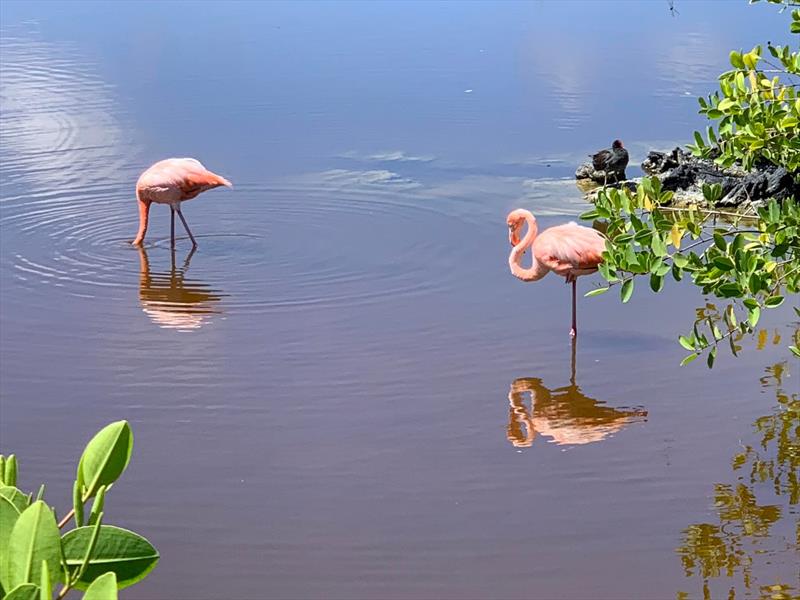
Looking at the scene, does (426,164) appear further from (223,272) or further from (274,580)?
(274,580)

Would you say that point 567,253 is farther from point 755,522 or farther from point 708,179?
point 708,179

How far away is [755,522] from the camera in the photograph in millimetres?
5707

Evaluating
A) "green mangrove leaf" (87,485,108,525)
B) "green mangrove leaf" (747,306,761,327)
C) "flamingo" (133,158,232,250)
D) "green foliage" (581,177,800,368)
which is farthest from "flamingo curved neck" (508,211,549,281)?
"green mangrove leaf" (87,485,108,525)

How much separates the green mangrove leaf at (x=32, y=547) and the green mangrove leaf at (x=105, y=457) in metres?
0.12

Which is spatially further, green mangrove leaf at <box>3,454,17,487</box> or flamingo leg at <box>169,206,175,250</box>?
flamingo leg at <box>169,206,175,250</box>

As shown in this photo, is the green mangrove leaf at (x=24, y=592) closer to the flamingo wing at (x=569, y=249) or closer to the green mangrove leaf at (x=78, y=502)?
the green mangrove leaf at (x=78, y=502)

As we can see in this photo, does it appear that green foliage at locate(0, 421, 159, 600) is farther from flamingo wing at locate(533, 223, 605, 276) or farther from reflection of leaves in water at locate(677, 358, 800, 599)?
flamingo wing at locate(533, 223, 605, 276)

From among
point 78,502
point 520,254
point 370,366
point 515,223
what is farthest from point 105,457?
point 515,223

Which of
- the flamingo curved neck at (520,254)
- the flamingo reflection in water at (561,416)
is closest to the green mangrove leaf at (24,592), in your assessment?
the flamingo reflection in water at (561,416)

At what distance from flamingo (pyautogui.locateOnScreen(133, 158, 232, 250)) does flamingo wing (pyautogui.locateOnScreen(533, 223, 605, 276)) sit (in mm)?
3036

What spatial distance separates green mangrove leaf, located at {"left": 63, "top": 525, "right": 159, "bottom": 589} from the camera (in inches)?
62.4

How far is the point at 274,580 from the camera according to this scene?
203 inches

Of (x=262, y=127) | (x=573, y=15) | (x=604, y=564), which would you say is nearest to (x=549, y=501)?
(x=604, y=564)

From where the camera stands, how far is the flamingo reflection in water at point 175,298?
8.52 m
